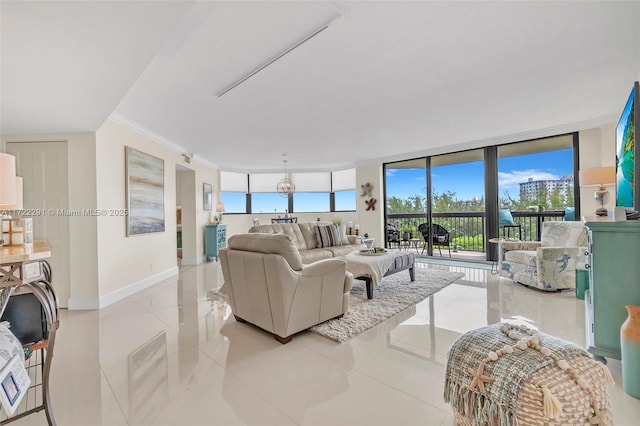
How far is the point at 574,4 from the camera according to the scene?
196cm

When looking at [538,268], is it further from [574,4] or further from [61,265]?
[61,265]

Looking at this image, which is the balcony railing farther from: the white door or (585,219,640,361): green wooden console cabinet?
the white door

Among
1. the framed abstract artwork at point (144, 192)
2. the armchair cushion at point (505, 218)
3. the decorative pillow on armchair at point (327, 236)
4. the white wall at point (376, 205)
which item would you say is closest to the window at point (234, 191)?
the framed abstract artwork at point (144, 192)

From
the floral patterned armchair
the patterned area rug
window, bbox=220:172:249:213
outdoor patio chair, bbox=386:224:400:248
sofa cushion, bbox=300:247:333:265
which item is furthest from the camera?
window, bbox=220:172:249:213

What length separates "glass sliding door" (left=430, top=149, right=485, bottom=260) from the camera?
630 centimetres

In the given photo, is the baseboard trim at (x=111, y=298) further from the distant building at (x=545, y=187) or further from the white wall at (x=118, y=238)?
the distant building at (x=545, y=187)

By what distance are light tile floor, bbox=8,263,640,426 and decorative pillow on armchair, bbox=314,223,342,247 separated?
7.46 feet

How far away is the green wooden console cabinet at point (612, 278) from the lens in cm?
190

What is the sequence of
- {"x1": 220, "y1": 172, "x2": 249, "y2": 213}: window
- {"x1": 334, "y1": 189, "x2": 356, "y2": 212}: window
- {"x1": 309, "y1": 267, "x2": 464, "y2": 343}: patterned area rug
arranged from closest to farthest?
{"x1": 309, "y1": 267, "x2": 464, "y2": 343}: patterned area rug < {"x1": 220, "y1": 172, "x2": 249, "y2": 213}: window < {"x1": 334, "y1": 189, "x2": 356, "y2": 212}: window

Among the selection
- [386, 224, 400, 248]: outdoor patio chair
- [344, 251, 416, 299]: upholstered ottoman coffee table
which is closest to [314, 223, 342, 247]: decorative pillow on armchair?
[344, 251, 416, 299]: upholstered ottoman coffee table

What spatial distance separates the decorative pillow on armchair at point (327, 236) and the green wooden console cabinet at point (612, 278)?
150 inches

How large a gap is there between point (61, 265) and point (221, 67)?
3236mm

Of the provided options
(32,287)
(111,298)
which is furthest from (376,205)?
(32,287)

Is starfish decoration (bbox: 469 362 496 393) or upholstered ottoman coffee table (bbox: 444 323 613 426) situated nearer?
upholstered ottoman coffee table (bbox: 444 323 613 426)
